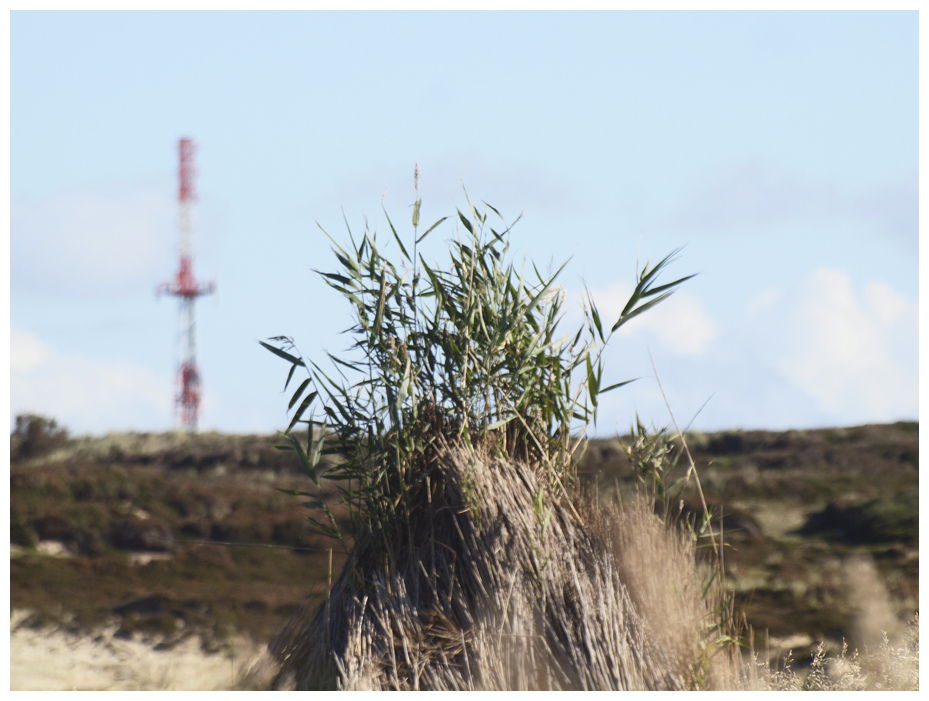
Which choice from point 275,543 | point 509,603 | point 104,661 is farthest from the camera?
point 275,543

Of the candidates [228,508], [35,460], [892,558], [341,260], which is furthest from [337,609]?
[35,460]

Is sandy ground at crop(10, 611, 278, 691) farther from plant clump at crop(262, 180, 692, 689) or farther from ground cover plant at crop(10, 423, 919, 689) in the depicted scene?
plant clump at crop(262, 180, 692, 689)

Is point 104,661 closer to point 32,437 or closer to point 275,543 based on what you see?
point 275,543

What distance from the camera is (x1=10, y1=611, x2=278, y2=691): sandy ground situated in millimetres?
10500

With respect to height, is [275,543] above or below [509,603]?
below

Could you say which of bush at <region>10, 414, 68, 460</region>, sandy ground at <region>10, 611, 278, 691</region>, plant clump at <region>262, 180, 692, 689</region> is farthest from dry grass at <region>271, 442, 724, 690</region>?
bush at <region>10, 414, 68, 460</region>

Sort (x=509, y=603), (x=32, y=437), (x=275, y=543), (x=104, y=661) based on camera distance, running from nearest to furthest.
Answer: (x=509, y=603) → (x=104, y=661) → (x=275, y=543) → (x=32, y=437)

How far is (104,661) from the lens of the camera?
1192 centimetres

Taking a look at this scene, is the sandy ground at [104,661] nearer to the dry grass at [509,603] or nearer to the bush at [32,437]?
the dry grass at [509,603]

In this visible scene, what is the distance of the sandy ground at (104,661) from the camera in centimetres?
1050

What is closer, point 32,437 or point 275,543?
point 275,543

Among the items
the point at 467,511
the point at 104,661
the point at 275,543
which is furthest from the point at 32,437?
the point at 467,511

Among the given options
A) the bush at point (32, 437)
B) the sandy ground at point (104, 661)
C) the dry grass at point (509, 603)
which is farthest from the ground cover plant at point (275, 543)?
the dry grass at point (509, 603)

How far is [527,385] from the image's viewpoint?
18.8 ft
